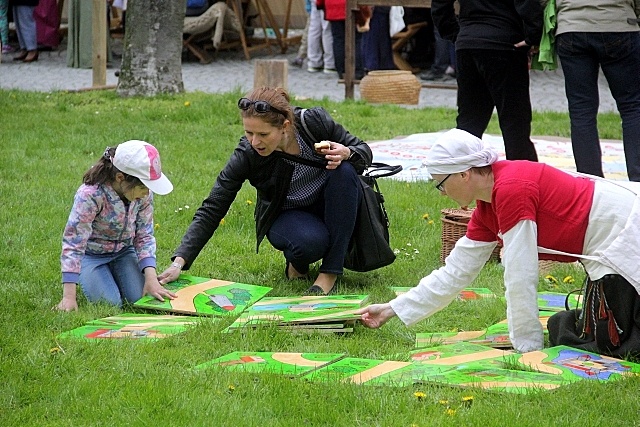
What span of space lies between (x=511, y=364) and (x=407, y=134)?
242 inches

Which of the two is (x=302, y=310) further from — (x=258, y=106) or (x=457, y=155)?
(x=457, y=155)

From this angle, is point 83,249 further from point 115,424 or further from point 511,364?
point 511,364

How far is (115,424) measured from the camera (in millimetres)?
3262

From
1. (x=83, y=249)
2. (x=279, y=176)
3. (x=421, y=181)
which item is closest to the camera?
(x=83, y=249)

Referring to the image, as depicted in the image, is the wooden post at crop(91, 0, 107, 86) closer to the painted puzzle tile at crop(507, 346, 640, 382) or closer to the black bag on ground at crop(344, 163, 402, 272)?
the black bag on ground at crop(344, 163, 402, 272)

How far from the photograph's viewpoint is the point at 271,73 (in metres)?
10.5

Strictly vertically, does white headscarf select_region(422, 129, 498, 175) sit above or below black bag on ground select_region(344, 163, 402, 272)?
above

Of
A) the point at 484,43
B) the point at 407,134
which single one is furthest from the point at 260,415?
the point at 407,134

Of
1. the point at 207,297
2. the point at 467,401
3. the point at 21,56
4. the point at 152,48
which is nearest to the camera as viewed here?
the point at 467,401

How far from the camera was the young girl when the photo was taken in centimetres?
466

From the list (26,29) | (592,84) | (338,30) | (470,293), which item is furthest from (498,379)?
(26,29)

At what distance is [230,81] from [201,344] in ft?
34.9

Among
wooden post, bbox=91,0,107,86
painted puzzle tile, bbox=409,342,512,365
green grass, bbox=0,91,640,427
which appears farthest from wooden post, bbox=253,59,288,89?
painted puzzle tile, bbox=409,342,512,365

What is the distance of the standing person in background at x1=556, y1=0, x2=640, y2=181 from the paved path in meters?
6.07
